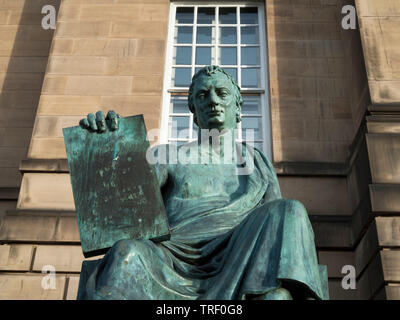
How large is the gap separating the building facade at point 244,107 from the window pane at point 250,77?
0.09 feet

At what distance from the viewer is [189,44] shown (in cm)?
1110

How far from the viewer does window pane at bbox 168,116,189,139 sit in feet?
32.4

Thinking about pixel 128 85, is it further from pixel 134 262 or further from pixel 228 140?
pixel 134 262

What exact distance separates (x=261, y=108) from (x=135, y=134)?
6248 millimetres

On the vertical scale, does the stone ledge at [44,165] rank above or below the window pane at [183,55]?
below

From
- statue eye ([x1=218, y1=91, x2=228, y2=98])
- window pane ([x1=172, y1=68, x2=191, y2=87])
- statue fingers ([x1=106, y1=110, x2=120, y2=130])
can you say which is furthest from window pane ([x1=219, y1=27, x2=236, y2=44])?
statue fingers ([x1=106, y1=110, x2=120, y2=130])

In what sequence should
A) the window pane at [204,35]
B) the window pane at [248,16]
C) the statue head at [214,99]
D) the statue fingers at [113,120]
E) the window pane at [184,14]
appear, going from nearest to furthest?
the statue fingers at [113,120] → the statue head at [214,99] → the window pane at [204,35] → the window pane at [248,16] → the window pane at [184,14]

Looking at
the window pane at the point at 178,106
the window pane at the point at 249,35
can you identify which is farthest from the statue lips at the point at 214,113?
the window pane at the point at 249,35

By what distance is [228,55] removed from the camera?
11047 mm

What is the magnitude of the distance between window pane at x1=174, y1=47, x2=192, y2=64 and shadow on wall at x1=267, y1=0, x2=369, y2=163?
5.30ft

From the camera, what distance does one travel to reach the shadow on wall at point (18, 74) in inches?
396

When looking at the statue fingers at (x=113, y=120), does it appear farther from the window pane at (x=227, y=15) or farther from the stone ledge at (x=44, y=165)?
the window pane at (x=227, y=15)

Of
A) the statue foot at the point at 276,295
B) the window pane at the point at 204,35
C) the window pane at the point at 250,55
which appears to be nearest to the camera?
the statue foot at the point at 276,295

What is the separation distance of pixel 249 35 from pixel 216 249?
7971mm
